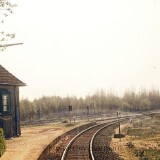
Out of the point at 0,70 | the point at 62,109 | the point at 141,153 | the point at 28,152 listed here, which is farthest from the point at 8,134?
the point at 62,109

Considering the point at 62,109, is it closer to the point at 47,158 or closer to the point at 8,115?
the point at 8,115

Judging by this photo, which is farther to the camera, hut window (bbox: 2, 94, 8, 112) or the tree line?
the tree line

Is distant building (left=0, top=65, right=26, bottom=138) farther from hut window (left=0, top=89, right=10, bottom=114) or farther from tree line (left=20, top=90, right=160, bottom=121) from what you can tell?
tree line (left=20, top=90, right=160, bottom=121)

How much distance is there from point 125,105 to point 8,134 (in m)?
49.6

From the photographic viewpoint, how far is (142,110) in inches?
3059

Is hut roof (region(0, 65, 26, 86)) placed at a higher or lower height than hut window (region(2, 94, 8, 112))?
higher

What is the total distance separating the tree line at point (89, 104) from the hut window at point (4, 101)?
2044cm

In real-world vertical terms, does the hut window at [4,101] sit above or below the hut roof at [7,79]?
below

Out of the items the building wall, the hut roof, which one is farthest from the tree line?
the hut roof

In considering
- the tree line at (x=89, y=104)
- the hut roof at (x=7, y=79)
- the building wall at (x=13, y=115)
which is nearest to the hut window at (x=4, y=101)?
the building wall at (x=13, y=115)

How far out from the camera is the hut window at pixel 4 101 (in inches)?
1104

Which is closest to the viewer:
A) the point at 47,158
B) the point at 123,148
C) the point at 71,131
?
the point at 47,158

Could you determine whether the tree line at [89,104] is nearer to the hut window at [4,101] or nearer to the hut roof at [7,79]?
the hut roof at [7,79]

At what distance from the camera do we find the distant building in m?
28.2
